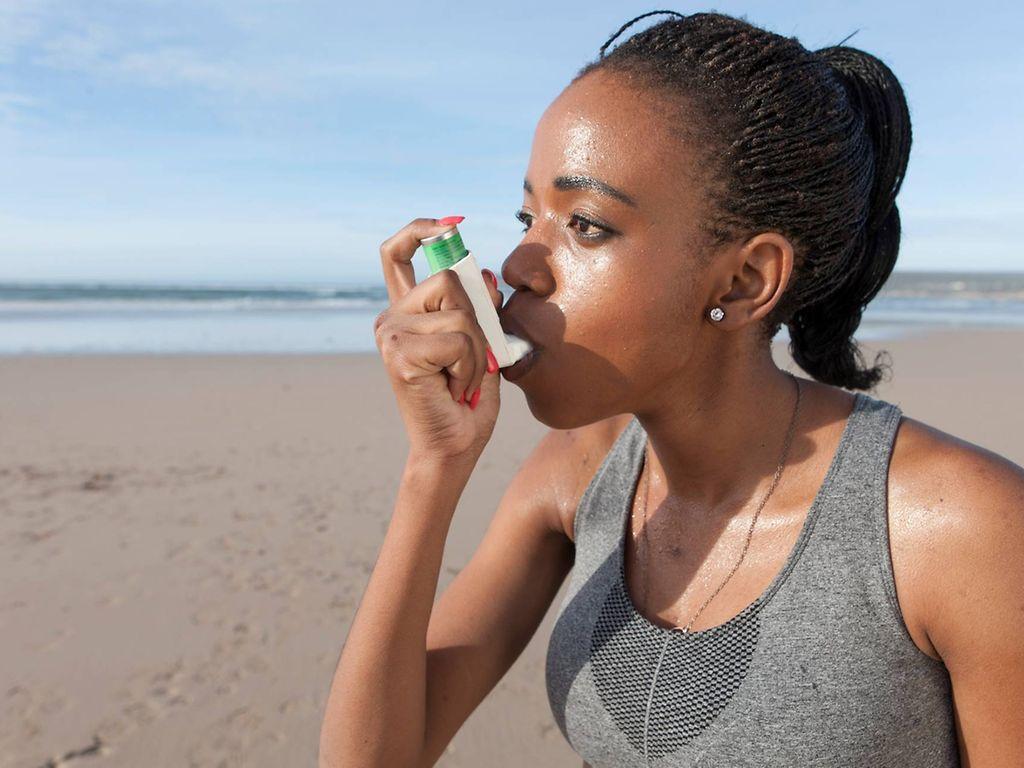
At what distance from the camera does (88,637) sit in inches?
178

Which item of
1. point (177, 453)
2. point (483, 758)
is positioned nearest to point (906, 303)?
point (177, 453)

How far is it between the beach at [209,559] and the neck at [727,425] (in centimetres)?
214

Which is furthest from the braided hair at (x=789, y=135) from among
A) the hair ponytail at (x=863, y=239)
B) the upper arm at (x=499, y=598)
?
the upper arm at (x=499, y=598)

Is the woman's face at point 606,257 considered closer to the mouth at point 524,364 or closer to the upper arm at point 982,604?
the mouth at point 524,364

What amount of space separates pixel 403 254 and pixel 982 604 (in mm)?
1345

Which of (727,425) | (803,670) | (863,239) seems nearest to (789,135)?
(863,239)

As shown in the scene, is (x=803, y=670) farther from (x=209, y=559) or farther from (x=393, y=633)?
(x=209, y=559)

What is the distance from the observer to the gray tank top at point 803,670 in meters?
1.61

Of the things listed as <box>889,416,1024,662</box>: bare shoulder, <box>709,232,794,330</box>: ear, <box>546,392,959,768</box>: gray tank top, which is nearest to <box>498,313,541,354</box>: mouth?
<box>709,232,794,330</box>: ear

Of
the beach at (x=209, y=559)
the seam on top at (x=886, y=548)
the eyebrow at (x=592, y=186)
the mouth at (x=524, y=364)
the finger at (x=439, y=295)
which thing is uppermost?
the eyebrow at (x=592, y=186)

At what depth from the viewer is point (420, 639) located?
1924mm

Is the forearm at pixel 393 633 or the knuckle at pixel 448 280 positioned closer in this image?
the knuckle at pixel 448 280

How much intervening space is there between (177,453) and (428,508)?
6.92 metres

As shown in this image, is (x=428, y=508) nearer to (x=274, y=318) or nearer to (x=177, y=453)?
(x=177, y=453)
